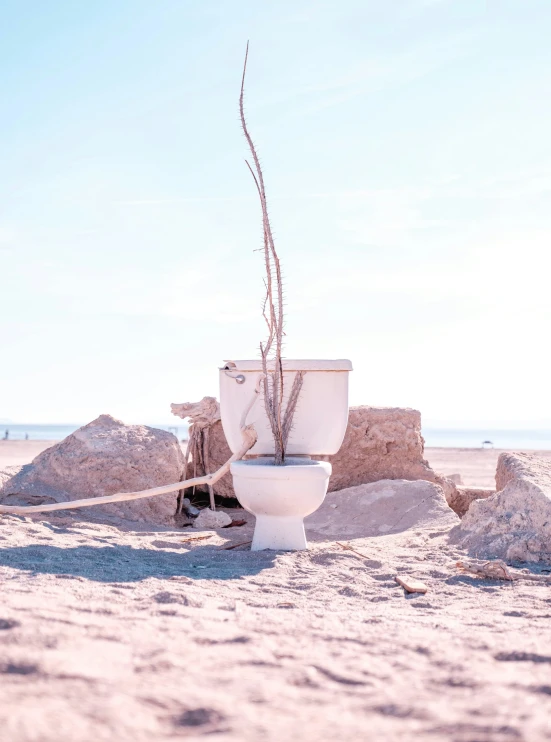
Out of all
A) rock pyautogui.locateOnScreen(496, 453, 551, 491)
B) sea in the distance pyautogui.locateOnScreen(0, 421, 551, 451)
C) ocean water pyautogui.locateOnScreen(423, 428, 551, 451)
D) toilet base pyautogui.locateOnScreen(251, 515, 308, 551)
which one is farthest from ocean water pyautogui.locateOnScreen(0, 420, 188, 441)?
toilet base pyautogui.locateOnScreen(251, 515, 308, 551)

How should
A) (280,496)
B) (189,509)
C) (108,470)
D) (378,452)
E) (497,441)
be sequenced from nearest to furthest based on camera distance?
(280,496) < (108,470) < (189,509) < (378,452) < (497,441)

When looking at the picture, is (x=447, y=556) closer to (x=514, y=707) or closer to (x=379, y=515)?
(x=379, y=515)

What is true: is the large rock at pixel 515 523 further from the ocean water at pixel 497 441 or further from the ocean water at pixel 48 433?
the ocean water at pixel 48 433

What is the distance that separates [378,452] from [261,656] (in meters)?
4.10

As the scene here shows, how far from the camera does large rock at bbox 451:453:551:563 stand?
358 cm

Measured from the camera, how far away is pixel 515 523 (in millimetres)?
3729

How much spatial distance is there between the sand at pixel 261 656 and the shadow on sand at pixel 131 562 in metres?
0.02

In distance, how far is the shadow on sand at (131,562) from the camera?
2.83 metres

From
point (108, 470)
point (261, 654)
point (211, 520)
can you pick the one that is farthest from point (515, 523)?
point (108, 470)

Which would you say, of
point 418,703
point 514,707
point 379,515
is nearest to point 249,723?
point 418,703

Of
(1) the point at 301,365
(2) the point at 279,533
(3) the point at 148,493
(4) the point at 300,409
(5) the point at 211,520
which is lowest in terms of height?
(5) the point at 211,520

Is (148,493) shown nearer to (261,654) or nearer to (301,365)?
(301,365)

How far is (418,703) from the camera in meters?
1.42

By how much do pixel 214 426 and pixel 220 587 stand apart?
9.42 feet
